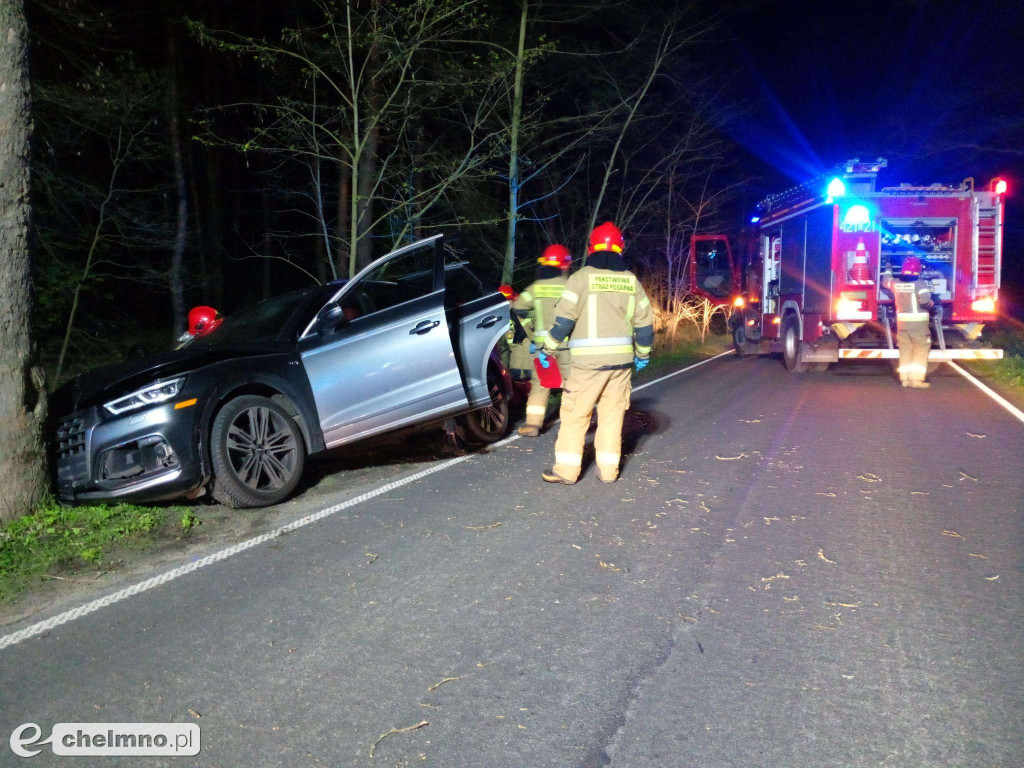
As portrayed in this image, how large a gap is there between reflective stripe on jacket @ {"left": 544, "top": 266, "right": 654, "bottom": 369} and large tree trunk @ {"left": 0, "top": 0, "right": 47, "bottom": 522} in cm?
377

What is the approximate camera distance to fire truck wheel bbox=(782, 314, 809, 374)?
15.1 m

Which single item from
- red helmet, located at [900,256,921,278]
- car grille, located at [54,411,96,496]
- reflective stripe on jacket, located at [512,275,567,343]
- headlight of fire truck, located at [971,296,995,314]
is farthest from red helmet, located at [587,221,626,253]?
headlight of fire truck, located at [971,296,995,314]

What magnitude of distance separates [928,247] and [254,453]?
12.5 meters

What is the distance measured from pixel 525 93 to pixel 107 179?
9882 millimetres

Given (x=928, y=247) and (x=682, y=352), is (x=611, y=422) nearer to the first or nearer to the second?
(x=928, y=247)

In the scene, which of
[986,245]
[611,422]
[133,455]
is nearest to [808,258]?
[986,245]

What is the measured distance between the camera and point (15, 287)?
5676 mm

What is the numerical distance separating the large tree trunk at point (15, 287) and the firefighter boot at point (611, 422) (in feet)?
13.4

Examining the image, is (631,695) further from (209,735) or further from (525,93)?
(525,93)

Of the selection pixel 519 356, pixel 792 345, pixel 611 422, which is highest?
pixel 519 356

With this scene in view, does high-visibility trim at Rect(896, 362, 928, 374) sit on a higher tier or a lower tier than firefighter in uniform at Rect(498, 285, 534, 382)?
lower

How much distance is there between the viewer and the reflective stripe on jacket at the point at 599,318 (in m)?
6.65

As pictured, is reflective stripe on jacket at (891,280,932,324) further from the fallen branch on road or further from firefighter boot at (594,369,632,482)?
the fallen branch on road

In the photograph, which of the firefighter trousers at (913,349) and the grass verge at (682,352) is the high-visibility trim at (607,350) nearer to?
the firefighter trousers at (913,349)
